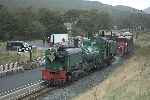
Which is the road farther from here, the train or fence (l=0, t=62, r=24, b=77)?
the train

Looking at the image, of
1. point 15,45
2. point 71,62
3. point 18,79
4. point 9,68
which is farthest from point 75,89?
point 15,45

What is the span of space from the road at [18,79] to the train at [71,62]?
6.01ft

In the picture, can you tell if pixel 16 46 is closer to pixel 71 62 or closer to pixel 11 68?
pixel 11 68

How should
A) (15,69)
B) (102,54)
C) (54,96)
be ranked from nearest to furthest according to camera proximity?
1. (54,96)
2. (15,69)
3. (102,54)

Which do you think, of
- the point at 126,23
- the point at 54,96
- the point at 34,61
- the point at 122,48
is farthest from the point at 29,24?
the point at 126,23

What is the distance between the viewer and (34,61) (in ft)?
158

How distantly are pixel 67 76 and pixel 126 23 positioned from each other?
506 ft

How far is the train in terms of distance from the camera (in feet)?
110

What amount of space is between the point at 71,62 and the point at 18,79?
17.7 feet

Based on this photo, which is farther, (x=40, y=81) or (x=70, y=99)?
(x=40, y=81)

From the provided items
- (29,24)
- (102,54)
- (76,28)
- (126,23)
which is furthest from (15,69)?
(126,23)

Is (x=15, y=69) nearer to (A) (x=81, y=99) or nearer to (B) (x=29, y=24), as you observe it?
(A) (x=81, y=99)

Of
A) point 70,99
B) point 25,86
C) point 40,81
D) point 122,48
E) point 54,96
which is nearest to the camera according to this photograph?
point 70,99

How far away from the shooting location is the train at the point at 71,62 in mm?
33406
